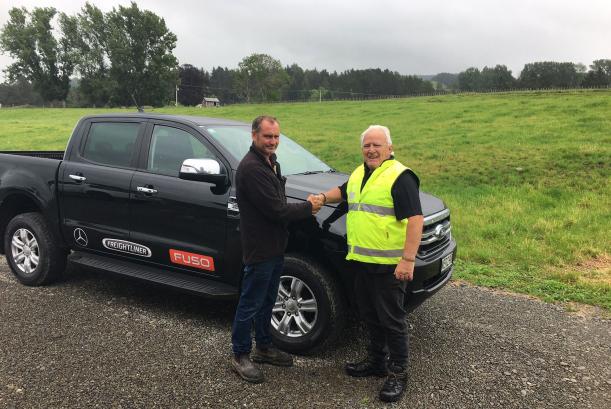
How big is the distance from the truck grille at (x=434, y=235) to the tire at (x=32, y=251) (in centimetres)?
365

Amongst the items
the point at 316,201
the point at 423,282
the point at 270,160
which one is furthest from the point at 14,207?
the point at 423,282

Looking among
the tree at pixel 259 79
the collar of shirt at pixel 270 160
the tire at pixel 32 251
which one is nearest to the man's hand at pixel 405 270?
the collar of shirt at pixel 270 160

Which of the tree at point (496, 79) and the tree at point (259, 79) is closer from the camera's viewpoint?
the tree at point (496, 79)

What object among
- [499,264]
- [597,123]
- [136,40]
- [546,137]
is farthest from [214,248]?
[136,40]

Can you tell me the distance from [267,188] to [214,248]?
1055mm

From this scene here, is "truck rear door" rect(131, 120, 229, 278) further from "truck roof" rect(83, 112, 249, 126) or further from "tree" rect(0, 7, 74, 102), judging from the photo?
"tree" rect(0, 7, 74, 102)

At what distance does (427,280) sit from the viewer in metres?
3.60

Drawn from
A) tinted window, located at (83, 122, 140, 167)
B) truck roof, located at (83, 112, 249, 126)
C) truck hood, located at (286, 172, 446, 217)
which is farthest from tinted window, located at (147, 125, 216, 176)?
truck hood, located at (286, 172, 446, 217)

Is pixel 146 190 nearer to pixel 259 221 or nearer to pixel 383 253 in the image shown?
pixel 259 221

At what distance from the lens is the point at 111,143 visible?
4707 millimetres

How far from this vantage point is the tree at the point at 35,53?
208 ft

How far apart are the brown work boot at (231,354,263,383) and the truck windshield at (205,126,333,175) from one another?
1.56 meters

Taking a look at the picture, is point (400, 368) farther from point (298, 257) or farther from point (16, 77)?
point (16, 77)

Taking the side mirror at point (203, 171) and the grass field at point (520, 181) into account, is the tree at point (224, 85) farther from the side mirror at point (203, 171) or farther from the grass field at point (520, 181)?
the side mirror at point (203, 171)
